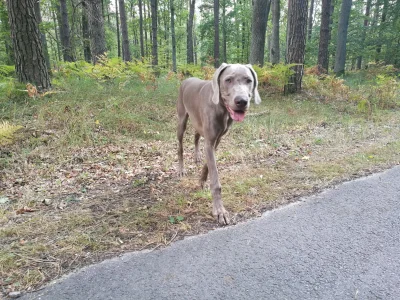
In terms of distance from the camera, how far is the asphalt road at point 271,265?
1.80 m

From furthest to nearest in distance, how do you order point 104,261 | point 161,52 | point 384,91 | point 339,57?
1. point 161,52
2. point 339,57
3. point 384,91
4. point 104,261

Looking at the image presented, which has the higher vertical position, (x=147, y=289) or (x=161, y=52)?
(x=161, y=52)

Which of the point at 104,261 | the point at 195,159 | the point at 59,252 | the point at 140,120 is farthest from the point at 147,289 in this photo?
the point at 140,120

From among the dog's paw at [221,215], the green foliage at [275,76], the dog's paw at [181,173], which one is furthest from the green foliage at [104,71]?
the dog's paw at [221,215]

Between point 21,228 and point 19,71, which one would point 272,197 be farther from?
point 19,71

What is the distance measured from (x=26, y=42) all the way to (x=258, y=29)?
321 inches

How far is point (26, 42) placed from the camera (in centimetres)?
550

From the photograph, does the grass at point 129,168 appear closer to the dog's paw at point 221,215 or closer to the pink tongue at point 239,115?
the dog's paw at point 221,215

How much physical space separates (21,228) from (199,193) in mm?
1841

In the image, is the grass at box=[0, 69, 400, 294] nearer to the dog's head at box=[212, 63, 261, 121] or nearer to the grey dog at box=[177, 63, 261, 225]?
the grey dog at box=[177, 63, 261, 225]

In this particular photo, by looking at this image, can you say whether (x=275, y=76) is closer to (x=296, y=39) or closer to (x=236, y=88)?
(x=296, y=39)

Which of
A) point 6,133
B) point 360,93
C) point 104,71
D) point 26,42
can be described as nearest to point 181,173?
point 6,133

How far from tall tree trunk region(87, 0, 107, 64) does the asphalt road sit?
26.5 feet

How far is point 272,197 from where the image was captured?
3.07 metres
